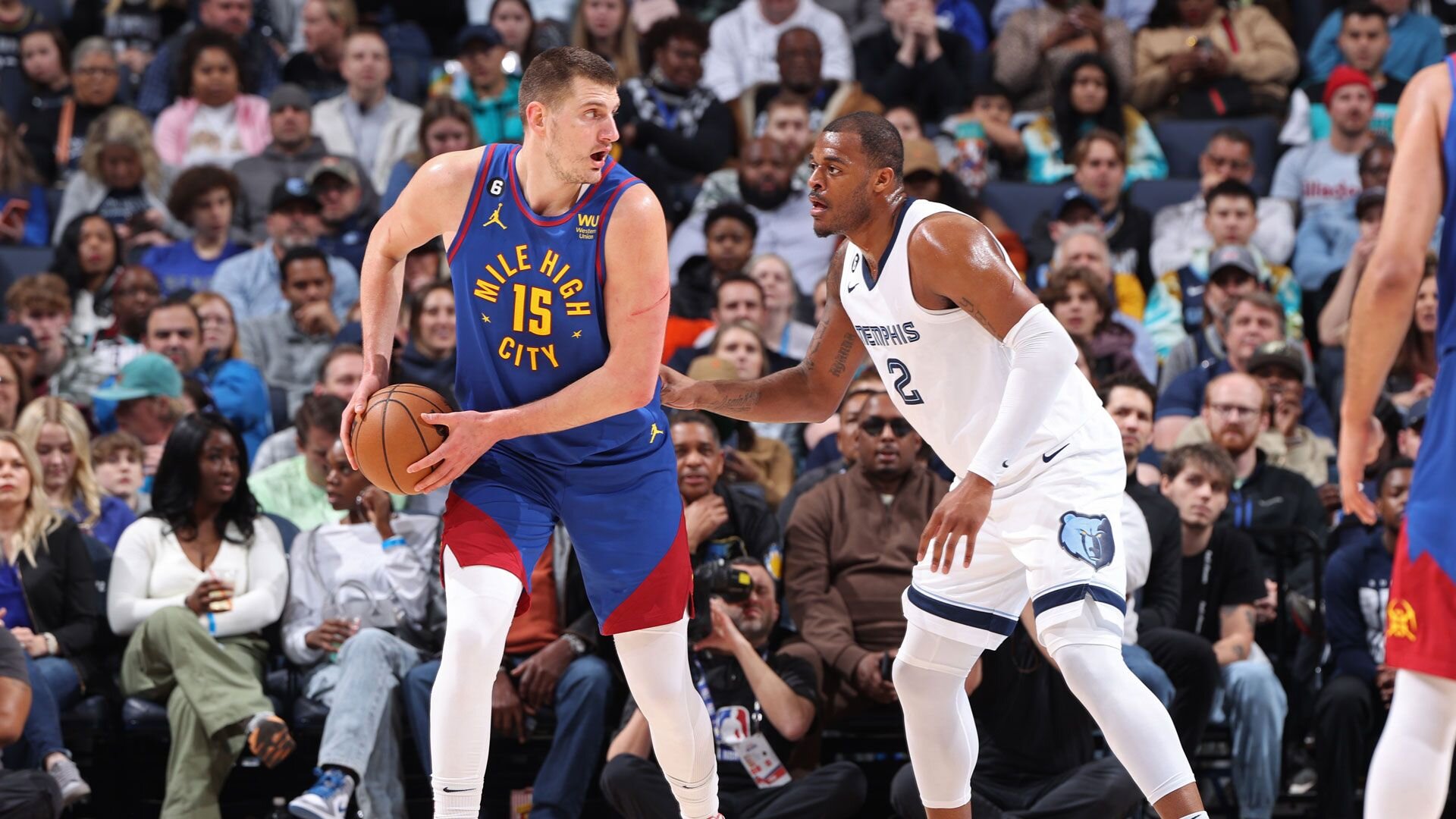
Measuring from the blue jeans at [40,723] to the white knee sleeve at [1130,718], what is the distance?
12.5 ft

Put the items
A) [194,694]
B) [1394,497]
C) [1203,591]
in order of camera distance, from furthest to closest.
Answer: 1. [1203,591]
2. [1394,497]
3. [194,694]

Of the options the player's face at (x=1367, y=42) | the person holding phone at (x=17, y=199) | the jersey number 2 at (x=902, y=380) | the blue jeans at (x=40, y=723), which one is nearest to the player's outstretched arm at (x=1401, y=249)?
the jersey number 2 at (x=902, y=380)

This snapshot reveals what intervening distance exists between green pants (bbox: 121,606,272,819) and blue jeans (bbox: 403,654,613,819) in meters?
0.61

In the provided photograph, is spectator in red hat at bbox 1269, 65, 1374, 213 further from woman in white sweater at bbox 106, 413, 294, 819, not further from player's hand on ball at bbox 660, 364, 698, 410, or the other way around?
woman in white sweater at bbox 106, 413, 294, 819

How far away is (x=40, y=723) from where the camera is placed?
19.5 feet

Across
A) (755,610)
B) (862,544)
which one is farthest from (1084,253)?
(755,610)

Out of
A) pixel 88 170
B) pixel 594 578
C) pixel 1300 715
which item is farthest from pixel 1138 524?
pixel 88 170

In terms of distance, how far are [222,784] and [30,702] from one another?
0.78 metres

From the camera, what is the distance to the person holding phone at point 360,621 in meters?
5.98

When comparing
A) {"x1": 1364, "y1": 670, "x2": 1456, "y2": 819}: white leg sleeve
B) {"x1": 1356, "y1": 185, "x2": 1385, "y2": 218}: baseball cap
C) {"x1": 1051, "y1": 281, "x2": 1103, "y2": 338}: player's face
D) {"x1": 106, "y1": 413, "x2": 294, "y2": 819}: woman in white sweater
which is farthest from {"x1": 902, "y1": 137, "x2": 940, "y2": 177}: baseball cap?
{"x1": 1364, "y1": 670, "x2": 1456, "y2": 819}: white leg sleeve

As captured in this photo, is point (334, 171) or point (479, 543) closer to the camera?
point (479, 543)

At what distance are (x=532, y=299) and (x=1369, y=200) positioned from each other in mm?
6231

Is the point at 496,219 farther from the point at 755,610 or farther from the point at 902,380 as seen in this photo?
the point at 755,610

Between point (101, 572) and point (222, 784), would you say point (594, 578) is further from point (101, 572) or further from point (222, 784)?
point (101, 572)
